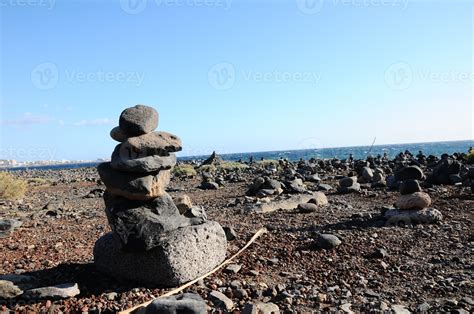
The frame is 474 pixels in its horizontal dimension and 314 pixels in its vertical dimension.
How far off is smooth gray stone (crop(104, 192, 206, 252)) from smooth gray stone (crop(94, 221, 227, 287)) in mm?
147

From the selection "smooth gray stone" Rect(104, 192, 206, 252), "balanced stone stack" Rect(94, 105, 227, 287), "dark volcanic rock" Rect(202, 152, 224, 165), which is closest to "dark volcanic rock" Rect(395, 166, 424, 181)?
"balanced stone stack" Rect(94, 105, 227, 287)

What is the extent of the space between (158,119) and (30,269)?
3005 millimetres

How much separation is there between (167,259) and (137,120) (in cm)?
198

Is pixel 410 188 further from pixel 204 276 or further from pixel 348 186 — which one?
pixel 204 276

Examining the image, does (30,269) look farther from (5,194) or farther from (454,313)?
(5,194)

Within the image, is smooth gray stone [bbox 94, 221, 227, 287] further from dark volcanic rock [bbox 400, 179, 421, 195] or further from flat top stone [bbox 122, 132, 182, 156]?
dark volcanic rock [bbox 400, 179, 421, 195]

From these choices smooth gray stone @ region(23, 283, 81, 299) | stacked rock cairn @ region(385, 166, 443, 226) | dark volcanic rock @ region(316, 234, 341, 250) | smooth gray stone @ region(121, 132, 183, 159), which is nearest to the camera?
smooth gray stone @ region(23, 283, 81, 299)

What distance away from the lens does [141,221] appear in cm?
554

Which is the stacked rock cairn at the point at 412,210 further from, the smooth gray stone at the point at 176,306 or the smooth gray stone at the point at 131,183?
the smooth gray stone at the point at 176,306

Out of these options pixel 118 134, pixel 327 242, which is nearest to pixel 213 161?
pixel 327 242

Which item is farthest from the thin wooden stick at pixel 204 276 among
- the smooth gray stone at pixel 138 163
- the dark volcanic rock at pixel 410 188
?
the dark volcanic rock at pixel 410 188

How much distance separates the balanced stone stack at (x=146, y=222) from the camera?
5480 mm

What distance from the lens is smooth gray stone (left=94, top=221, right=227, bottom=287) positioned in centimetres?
548

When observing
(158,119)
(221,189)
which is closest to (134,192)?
(158,119)
